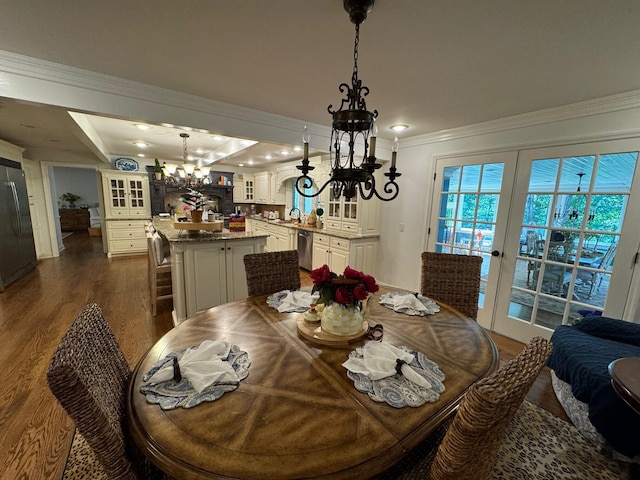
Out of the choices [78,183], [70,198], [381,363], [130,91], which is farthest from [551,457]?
[78,183]

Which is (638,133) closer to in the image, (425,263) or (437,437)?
(425,263)

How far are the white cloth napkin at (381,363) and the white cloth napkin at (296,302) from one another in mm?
544

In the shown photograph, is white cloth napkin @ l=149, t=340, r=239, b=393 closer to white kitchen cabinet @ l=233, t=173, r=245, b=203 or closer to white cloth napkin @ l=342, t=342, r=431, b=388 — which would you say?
white cloth napkin @ l=342, t=342, r=431, b=388

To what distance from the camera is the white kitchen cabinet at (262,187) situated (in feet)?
22.0

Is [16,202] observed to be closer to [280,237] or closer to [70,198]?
[280,237]

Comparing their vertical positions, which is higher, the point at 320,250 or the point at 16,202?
the point at 16,202

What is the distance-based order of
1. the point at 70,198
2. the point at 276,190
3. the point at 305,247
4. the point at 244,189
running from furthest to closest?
1. the point at 70,198
2. the point at 244,189
3. the point at 276,190
4. the point at 305,247

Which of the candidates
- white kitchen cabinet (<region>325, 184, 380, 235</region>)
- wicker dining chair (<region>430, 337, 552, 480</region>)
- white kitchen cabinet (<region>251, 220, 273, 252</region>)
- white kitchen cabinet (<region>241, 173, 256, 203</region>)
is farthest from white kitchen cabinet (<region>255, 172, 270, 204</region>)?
wicker dining chair (<region>430, 337, 552, 480</region>)

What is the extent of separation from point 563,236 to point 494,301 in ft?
2.99

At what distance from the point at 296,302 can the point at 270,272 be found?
405 millimetres

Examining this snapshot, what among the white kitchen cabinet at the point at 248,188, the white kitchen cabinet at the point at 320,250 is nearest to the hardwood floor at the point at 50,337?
the white kitchen cabinet at the point at 320,250

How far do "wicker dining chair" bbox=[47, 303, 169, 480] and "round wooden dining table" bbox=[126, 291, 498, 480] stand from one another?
6 cm

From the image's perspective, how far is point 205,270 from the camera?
9.19ft

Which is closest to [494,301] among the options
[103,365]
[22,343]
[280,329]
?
[280,329]
